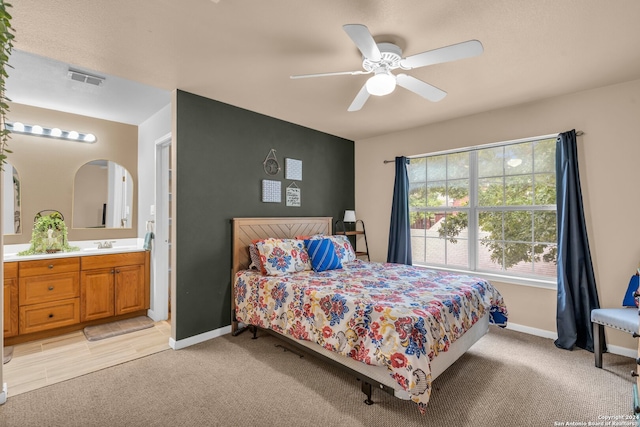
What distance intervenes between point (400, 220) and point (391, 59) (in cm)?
246

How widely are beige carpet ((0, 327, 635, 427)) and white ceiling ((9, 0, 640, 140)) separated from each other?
2.47m

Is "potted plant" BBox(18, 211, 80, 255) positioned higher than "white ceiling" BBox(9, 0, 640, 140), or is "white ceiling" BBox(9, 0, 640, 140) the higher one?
"white ceiling" BBox(9, 0, 640, 140)

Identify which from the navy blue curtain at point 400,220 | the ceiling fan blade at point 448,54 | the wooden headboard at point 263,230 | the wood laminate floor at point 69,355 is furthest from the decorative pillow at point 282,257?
the ceiling fan blade at point 448,54

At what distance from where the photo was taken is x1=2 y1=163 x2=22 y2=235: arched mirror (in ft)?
10.7

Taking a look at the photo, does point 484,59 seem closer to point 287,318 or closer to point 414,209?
point 414,209

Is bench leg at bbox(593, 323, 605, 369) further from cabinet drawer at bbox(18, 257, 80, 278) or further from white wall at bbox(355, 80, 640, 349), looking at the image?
cabinet drawer at bbox(18, 257, 80, 278)

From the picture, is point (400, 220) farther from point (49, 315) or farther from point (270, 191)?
point (49, 315)

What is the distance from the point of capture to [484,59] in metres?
2.36

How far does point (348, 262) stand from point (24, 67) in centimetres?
361

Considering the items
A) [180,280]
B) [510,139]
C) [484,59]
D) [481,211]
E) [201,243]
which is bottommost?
[180,280]

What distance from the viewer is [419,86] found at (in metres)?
2.30

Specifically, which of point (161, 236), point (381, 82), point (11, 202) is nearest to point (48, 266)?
point (11, 202)

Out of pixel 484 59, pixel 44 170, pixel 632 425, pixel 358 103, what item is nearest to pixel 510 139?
pixel 484 59

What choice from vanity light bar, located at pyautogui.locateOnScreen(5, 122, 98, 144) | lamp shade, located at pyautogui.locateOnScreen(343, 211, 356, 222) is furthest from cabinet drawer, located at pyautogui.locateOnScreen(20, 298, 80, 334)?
lamp shade, located at pyautogui.locateOnScreen(343, 211, 356, 222)
